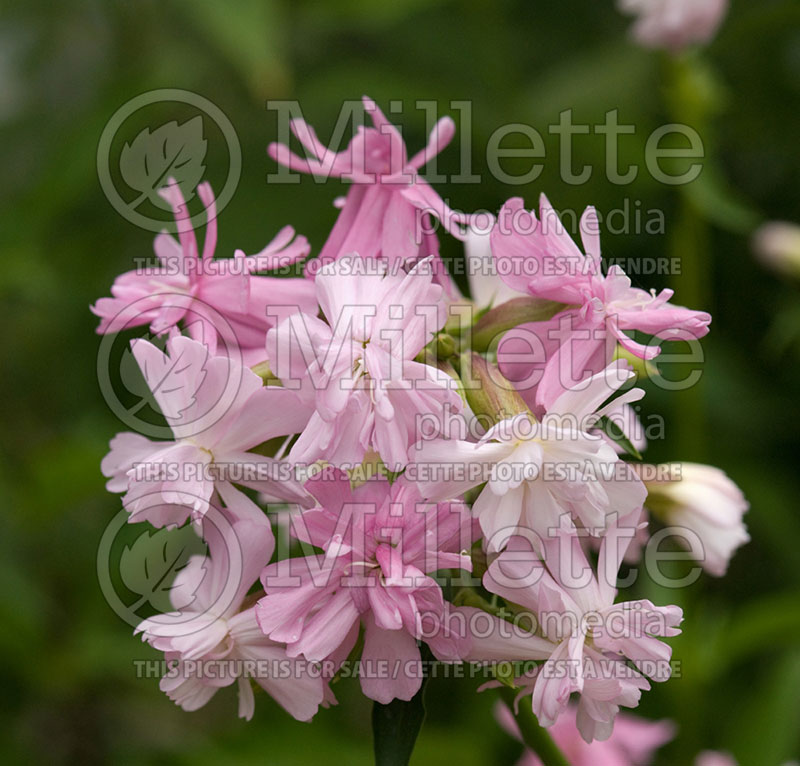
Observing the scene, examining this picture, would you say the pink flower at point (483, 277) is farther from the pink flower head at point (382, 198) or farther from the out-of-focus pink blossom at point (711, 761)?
the out-of-focus pink blossom at point (711, 761)

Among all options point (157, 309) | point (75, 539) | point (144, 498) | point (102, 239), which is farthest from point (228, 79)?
point (144, 498)

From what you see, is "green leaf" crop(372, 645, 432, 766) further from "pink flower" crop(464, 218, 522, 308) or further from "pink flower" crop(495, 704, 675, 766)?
"pink flower" crop(495, 704, 675, 766)

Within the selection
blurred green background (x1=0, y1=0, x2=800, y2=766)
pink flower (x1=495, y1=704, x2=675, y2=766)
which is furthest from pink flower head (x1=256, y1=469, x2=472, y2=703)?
blurred green background (x1=0, y1=0, x2=800, y2=766)

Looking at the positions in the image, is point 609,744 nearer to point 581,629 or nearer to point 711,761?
point 711,761

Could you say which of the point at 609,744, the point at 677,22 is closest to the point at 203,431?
the point at 609,744

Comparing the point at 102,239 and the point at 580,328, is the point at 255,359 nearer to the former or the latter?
the point at 580,328

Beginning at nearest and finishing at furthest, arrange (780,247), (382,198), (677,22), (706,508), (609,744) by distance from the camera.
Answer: (382,198)
(706,508)
(609,744)
(677,22)
(780,247)

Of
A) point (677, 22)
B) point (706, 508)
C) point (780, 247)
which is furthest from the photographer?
point (780, 247)
